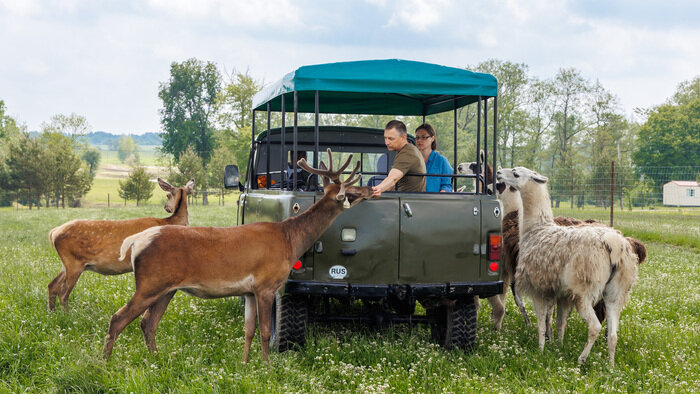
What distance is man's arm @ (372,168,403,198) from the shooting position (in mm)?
5395

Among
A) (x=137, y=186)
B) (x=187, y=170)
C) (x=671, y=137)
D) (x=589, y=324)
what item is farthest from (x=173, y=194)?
(x=671, y=137)

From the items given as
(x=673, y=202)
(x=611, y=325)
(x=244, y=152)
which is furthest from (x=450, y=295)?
(x=673, y=202)

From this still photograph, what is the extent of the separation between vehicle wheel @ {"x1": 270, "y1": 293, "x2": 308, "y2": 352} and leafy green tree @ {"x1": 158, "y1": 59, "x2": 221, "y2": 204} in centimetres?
6500

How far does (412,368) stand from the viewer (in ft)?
17.3

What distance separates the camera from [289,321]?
224 inches

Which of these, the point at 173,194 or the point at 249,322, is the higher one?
the point at 173,194

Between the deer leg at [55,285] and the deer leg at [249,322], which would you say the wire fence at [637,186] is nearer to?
the deer leg at [55,285]

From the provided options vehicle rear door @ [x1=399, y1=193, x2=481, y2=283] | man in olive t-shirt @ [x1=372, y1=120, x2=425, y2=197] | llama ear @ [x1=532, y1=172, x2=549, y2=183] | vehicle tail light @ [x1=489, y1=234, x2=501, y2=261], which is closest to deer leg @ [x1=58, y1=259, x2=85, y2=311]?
man in olive t-shirt @ [x1=372, y1=120, x2=425, y2=197]

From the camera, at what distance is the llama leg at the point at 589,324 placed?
587 centimetres

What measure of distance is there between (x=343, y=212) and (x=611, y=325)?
278 centimetres

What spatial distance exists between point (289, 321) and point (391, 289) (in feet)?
3.18

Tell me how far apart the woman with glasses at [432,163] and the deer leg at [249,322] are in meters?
2.23

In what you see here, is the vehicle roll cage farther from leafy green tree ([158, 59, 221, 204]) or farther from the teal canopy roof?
leafy green tree ([158, 59, 221, 204])

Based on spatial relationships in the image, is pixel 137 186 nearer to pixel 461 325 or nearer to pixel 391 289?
pixel 461 325
